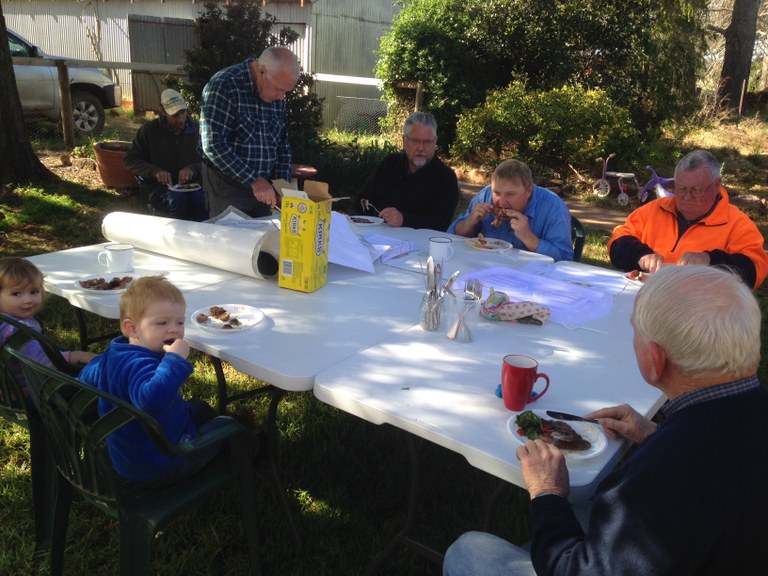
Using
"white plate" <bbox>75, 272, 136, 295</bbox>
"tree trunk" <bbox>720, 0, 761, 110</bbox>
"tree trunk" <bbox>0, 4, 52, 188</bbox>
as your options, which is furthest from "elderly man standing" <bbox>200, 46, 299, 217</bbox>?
"tree trunk" <bbox>720, 0, 761, 110</bbox>

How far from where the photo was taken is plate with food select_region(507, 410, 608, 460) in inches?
56.4

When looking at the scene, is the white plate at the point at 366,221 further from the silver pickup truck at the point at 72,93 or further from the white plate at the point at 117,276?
the silver pickup truck at the point at 72,93

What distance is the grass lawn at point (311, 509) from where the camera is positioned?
226 cm

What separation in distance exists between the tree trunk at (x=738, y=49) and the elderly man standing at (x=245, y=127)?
13.7m

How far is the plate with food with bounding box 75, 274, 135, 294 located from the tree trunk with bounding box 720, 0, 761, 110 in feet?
50.5

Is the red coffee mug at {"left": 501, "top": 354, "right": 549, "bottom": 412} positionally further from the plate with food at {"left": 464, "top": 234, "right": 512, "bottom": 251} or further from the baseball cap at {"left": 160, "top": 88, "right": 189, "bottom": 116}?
the baseball cap at {"left": 160, "top": 88, "right": 189, "bottom": 116}

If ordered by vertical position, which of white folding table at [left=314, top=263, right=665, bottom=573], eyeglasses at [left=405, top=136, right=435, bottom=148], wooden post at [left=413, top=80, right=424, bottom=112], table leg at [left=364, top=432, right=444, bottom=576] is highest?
wooden post at [left=413, top=80, right=424, bottom=112]

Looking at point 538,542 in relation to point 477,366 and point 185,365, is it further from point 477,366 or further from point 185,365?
point 185,365

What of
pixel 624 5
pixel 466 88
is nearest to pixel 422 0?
pixel 466 88

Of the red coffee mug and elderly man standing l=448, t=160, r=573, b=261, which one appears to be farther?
elderly man standing l=448, t=160, r=573, b=261

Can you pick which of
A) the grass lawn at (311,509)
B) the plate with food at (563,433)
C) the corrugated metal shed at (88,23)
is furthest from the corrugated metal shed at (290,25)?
the plate with food at (563,433)

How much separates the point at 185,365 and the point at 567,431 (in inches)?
39.7

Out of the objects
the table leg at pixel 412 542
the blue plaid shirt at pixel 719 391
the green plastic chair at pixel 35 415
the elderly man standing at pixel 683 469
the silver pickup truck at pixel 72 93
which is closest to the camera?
the elderly man standing at pixel 683 469

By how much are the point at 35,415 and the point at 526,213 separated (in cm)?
251
